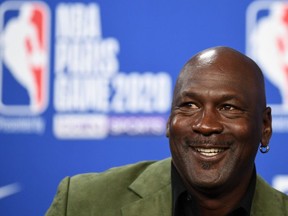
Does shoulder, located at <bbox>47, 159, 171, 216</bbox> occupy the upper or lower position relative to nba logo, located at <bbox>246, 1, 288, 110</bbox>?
lower

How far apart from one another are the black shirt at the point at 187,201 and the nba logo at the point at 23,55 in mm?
1005

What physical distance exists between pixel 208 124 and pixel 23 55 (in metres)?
1.25

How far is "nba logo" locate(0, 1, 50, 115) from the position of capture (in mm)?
2389

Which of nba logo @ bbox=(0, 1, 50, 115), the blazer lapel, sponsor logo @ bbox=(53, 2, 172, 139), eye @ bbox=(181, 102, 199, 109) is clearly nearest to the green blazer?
the blazer lapel

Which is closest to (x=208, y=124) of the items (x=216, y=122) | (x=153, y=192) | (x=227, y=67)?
(x=216, y=122)

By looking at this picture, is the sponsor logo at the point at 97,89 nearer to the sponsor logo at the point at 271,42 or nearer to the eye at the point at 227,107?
the sponsor logo at the point at 271,42

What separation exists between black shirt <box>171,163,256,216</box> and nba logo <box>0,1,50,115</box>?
1.00 m

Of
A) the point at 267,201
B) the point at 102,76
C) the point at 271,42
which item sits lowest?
the point at 267,201

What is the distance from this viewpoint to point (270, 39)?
232cm

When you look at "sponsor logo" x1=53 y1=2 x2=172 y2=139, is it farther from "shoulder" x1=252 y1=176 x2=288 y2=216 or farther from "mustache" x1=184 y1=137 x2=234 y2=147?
"mustache" x1=184 y1=137 x2=234 y2=147

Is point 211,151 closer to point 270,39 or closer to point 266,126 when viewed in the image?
point 266,126

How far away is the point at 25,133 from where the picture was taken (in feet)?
7.85

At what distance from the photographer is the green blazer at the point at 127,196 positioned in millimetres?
1490

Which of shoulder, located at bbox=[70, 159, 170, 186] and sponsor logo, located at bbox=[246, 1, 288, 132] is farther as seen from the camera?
sponsor logo, located at bbox=[246, 1, 288, 132]
